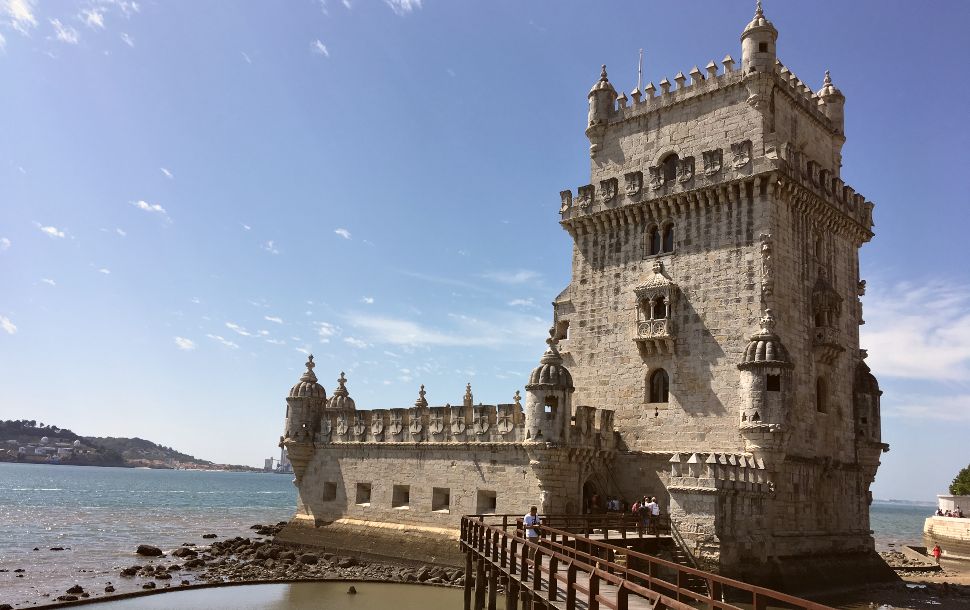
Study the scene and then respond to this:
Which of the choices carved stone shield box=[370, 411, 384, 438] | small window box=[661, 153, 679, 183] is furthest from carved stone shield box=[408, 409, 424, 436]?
small window box=[661, 153, 679, 183]

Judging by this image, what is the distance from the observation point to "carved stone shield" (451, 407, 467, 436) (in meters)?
30.8

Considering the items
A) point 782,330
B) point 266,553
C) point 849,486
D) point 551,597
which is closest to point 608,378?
point 782,330

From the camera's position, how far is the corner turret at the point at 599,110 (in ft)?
106

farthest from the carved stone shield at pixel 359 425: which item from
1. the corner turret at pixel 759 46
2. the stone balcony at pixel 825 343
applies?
the corner turret at pixel 759 46

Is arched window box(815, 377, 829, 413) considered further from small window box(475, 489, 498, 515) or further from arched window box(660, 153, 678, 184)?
small window box(475, 489, 498, 515)

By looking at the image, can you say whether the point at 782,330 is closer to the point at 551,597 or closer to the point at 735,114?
the point at 735,114

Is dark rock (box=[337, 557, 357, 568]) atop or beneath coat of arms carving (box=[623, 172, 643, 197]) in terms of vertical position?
beneath

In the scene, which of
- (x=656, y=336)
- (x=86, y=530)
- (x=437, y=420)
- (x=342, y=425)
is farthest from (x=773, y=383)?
(x=86, y=530)

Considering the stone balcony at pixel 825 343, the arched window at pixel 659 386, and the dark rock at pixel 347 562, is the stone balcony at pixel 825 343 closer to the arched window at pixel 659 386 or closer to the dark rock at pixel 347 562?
the arched window at pixel 659 386

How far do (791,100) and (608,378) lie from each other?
41.5 feet

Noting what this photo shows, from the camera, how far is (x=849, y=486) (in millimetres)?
29641

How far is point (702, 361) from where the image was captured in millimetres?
26969

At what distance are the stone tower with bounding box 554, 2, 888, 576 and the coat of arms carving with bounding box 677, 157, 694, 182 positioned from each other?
6 cm

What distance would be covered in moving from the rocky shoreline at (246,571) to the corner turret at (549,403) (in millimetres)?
6208
